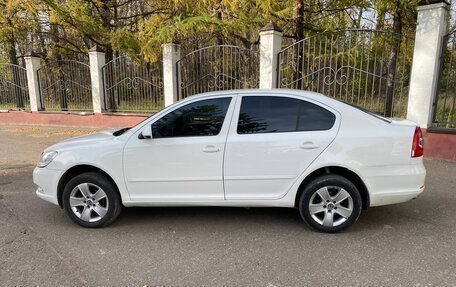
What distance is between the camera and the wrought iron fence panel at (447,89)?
7.00 m

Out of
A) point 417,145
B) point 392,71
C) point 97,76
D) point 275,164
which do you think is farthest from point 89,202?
point 97,76

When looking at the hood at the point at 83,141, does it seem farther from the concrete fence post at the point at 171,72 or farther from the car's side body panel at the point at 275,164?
the concrete fence post at the point at 171,72

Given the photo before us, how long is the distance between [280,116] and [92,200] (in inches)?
97.0

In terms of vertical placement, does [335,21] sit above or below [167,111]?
above

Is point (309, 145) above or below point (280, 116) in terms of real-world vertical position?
below

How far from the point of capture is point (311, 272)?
128 inches

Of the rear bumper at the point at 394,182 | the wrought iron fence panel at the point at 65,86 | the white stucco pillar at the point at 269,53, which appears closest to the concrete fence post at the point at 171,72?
Result: the white stucco pillar at the point at 269,53

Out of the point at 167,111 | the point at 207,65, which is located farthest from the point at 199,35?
the point at 167,111

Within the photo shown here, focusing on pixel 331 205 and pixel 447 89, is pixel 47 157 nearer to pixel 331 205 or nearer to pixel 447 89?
pixel 331 205

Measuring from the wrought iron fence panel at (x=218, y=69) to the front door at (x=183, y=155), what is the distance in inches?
231

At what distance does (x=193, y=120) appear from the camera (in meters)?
4.16

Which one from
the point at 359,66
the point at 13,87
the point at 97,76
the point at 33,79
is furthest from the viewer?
the point at 13,87

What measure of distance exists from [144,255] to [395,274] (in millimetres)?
2412

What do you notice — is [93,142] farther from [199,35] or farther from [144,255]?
[199,35]
